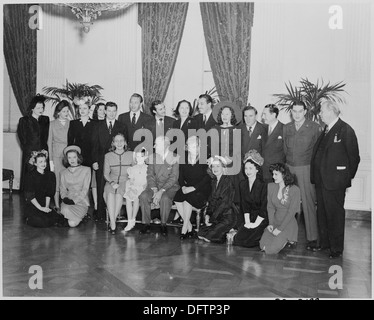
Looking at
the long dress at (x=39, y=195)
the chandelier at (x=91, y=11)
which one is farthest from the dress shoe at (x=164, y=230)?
the chandelier at (x=91, y=11)

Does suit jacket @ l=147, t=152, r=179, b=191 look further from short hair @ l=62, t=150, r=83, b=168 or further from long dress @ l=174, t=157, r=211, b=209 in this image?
short hair @ l=62, t=150, r=83, b=168

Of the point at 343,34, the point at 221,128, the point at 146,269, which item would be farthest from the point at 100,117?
the point at 343,34

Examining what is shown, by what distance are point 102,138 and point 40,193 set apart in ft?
3.00

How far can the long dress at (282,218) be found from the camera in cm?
414

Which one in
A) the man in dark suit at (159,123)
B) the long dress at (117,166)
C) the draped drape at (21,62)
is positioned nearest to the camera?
the long dress at (117,166)

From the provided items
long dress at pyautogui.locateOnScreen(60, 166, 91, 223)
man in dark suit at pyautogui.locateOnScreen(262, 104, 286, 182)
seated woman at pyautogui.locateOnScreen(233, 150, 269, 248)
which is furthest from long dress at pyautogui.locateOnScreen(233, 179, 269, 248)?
long dress at pyautogui.locateOnScreen(60, 166, 91, 223)

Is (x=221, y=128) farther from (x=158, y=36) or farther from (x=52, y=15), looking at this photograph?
(x=52, y=15)

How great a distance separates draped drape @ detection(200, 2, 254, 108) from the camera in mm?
5641

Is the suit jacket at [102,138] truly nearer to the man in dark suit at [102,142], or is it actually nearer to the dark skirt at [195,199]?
the man in dark suit at [102,142]

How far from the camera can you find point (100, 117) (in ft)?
17.5

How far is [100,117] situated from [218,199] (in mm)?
1827

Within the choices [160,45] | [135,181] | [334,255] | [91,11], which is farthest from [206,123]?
[91,11]

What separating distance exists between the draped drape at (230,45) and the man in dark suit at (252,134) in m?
1.15

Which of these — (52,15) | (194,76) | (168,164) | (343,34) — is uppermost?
(52,15)
